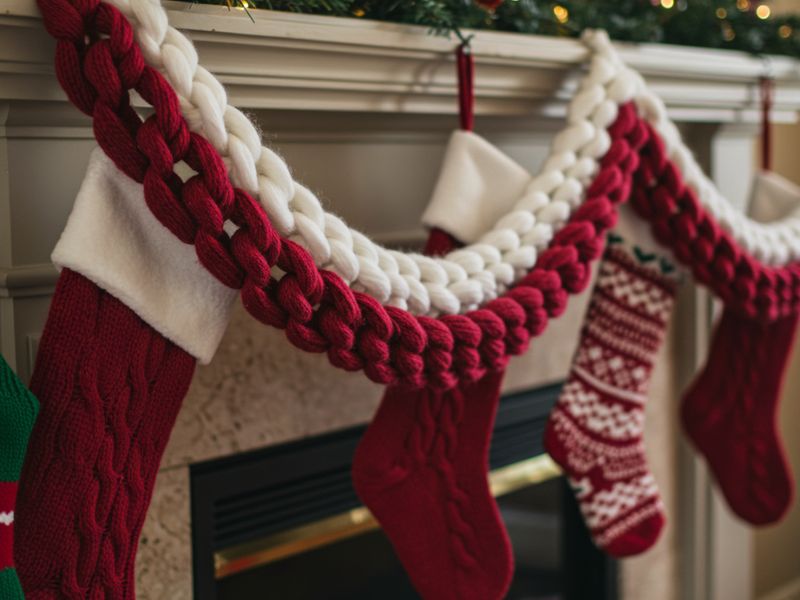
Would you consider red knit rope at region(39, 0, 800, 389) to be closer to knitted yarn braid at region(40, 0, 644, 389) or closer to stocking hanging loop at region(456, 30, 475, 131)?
knitted yarn braid at region(40, 0, 644, 389)

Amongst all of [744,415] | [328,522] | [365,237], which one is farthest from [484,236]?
[744,415]

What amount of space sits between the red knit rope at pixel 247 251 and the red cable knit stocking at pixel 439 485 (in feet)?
0.35

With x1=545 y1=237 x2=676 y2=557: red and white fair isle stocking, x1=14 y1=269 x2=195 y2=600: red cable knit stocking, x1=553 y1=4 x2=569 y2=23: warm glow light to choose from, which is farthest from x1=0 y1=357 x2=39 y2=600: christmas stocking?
x1=553 y1=4 x2=569 y2=23: warm glow light

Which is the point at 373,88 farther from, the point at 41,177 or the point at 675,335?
the point at 675,335

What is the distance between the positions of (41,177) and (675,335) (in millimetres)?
1248

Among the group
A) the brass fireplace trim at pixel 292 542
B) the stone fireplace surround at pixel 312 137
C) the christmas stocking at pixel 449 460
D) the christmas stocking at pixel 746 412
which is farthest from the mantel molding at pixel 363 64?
the brass fireplace trim at pixel 292 542

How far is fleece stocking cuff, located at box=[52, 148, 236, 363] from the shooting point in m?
0.74

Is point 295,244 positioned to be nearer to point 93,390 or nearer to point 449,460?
point 93,390

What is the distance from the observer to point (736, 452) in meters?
1.44

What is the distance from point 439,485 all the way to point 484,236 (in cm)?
30

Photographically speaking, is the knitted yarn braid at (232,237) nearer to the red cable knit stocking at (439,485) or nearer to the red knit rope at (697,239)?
the red cable knit stocking at (439,485)

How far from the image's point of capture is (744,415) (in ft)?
4.71

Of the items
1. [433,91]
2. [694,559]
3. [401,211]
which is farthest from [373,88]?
[694,559]

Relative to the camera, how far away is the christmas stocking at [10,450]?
Answer: 0.71 m
